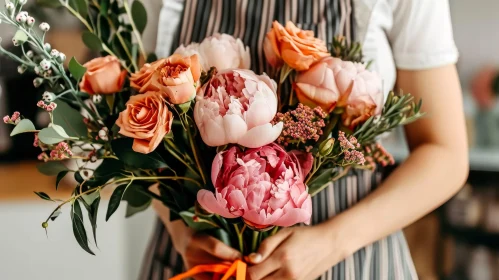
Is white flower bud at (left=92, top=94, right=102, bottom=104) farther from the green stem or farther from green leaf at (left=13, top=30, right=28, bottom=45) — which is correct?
the green stem

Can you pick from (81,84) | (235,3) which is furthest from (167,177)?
(235,3)

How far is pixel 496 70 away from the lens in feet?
3.40

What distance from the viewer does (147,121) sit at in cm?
46

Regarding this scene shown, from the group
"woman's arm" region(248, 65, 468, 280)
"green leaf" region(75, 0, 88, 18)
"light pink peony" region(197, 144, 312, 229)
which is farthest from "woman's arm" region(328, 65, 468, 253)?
"green leaf" region(75, 0, 88, 18)

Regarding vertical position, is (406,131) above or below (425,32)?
below

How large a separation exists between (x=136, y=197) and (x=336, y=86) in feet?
0.97

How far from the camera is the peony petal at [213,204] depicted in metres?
0.47

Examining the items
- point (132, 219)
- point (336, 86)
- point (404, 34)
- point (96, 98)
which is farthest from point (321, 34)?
point (132, 219)

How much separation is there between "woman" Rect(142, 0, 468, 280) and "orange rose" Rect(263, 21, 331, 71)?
0.49ft

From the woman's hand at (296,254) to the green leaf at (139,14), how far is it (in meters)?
0.33

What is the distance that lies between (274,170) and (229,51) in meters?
0.15

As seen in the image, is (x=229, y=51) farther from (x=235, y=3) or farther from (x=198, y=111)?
(x=235, y=3)

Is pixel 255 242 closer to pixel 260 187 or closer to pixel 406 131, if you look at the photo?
pixel 260 187

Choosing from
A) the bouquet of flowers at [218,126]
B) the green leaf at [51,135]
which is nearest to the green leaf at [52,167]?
the bouquet of flowers at [218,126]
